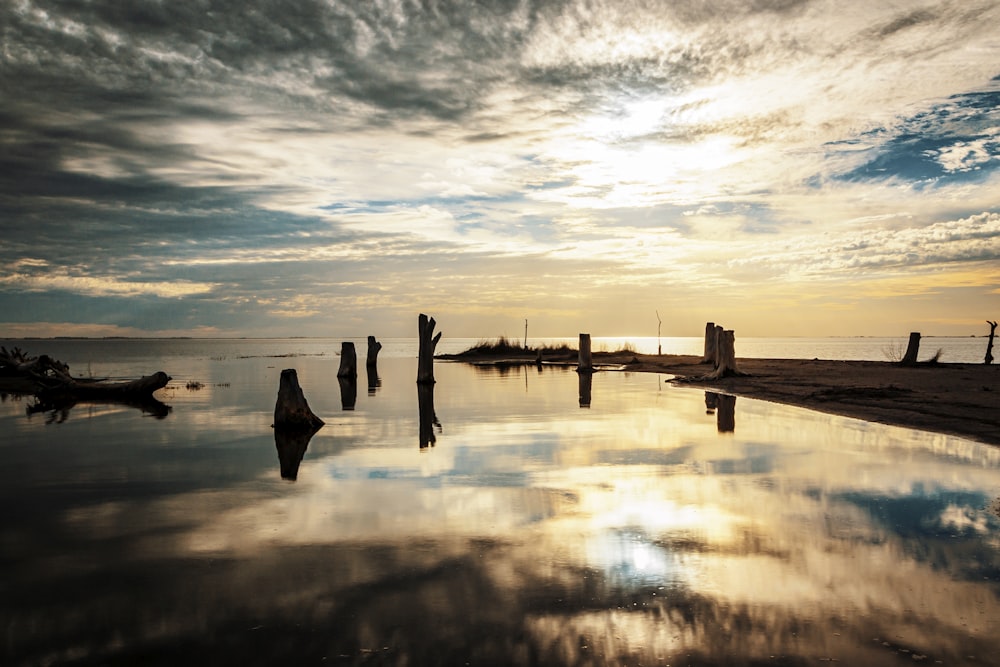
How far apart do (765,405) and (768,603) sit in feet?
45.0

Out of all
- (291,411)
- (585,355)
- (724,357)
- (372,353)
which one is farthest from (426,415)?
(372,353)

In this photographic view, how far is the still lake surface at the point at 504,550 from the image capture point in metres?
3.98

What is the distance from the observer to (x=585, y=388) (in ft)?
76.4

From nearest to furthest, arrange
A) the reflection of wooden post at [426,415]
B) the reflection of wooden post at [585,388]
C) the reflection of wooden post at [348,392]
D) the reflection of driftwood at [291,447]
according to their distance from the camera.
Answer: the reflection of driftwood at [291,447] → the reflection of wooden post at [426,415] → the reflection of wooden post at [585,388] → the reflection of wooden post at [348,392]

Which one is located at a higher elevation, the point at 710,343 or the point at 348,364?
the point at 710,343

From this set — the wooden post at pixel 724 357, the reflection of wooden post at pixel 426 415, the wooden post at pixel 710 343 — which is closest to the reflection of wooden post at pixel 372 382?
the reflection of wooden post at pixel 426 415

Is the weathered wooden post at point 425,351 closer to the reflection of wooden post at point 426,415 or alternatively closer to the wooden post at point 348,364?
the reflection of wooden post at point 426,415

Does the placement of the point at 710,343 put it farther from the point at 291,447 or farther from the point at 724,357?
the point at 291,447

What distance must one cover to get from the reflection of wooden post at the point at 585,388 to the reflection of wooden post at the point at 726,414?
341 centimetres

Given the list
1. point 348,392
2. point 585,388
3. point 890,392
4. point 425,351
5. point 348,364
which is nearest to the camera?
point 890,392

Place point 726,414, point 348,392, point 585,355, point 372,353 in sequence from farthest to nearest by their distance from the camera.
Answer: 1. point 372,353
2. point 585,355
3. point 348,392
4. point 726,414

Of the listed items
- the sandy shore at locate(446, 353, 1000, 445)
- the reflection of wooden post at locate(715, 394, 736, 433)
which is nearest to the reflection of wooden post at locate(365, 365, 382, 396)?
the reflection of wooden post at locate(715, 394, 736, 433)

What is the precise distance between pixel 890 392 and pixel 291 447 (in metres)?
14.9

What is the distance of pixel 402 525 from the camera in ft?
21.3
